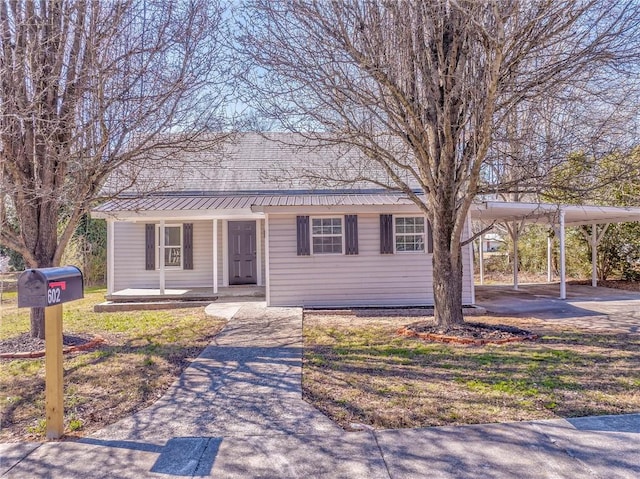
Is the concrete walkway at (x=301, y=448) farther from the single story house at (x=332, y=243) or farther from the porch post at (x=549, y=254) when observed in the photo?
the porch post at (x=549, y=254)

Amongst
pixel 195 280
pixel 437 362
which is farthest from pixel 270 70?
pixel 195 280

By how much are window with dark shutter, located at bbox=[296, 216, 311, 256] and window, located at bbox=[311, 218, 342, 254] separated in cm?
22

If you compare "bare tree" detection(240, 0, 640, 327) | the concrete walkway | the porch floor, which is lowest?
the concrete walkway

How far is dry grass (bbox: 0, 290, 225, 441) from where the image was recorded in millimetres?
3765

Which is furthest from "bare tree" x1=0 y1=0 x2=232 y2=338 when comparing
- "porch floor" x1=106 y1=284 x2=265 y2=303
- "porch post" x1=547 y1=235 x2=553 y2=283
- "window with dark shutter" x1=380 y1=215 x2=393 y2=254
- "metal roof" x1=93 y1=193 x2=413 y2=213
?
"porch post" x1=547 y1=235 x2=553 y2=283

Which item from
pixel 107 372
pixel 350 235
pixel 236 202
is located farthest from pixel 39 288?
pixel 236 202

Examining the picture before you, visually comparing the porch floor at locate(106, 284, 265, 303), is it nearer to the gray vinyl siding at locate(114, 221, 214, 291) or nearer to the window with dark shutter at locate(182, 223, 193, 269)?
the gray vinyl siding at locate(114, 221, 214, 291)

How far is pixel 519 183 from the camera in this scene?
647cm

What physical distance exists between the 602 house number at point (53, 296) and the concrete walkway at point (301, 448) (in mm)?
1099

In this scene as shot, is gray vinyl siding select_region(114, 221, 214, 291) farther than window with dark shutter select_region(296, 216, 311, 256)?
Yes

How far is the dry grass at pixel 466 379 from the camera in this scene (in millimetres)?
3703

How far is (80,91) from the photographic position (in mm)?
5965

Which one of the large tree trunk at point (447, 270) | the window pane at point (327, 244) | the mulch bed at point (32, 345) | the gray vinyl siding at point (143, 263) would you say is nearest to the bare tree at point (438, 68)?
the large tree trunk at point (447, 270)

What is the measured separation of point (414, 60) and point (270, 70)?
2.19 meters
